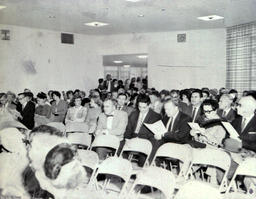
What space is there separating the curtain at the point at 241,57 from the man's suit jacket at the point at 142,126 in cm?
458

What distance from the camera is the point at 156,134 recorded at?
4531 millimetres

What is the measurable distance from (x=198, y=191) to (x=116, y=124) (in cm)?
302

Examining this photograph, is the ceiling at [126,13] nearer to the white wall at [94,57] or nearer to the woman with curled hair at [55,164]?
the white wall at [94,57]

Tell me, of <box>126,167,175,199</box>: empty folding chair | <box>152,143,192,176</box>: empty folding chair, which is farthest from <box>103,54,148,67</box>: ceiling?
<box>126,167,175,199</box>: empty folding chair

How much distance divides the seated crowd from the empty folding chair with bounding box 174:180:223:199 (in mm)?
765

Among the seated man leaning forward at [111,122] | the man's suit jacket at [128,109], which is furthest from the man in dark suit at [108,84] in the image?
the seated man leaning forward at [111,122]

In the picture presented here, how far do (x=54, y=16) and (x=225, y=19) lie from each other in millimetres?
4173

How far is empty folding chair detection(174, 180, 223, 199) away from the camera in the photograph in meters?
2.25

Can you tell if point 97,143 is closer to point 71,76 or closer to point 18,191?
point 18,191

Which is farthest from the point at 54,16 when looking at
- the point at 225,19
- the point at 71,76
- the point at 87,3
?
the point at 225,19

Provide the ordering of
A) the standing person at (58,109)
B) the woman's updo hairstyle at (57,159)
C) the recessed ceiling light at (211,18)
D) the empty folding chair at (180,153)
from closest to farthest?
the woman's updo hairstyle at (57,159)
the empty folding chair at (180,153)
the standing person at (58,109)
the recessed ceiling light at (211,18)

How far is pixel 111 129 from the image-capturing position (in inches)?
206

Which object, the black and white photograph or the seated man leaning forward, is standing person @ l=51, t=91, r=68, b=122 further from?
the seated man leaning forward

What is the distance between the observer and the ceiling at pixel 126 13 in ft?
21.2
